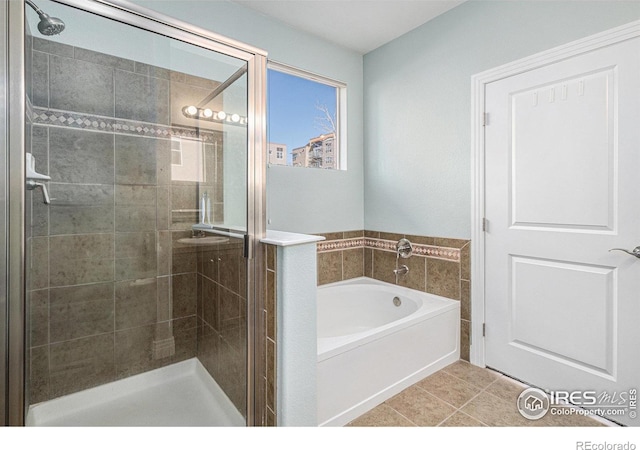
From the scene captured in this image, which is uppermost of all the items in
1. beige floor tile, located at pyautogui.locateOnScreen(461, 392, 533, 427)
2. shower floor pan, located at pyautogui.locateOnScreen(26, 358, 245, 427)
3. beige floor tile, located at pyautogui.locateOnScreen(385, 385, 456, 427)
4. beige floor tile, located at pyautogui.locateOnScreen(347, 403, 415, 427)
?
shower floor pan, located at pyautogui.locateOnScreen(26, 358, 245, 427)

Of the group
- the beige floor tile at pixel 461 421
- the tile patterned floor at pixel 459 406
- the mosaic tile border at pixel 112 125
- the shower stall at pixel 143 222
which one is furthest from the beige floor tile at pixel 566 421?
the mosaic tile border at pixel 112 125

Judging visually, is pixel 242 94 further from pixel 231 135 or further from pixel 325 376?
pixel 325 376

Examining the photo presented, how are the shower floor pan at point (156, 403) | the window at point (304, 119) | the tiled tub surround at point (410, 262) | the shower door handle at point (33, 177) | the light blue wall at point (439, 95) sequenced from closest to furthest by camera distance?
1. the shower door handle at point (33, 177)
2. the shower floor pan at point (156, 403)
3. the light blue wall at point (439, 95)
4. the tiled tub surround at point (410, 262)
5. the window at point (304, 119)

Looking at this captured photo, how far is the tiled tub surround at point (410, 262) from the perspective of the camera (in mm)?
2268

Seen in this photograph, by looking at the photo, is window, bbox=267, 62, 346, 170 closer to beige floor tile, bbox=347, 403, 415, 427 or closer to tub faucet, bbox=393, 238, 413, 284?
tub faucet, bbox=393, 238, 413, 284

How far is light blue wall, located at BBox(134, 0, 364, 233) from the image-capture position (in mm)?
2162

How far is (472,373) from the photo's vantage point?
211cm

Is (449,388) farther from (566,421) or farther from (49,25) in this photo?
(49,25)

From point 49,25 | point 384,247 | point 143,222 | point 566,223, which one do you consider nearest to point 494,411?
point 566,223

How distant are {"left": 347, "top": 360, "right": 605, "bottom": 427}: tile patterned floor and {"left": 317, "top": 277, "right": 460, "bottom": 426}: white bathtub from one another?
0.20ft

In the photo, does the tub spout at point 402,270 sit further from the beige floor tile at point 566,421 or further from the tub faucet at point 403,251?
the beige floor tile at point 566,421

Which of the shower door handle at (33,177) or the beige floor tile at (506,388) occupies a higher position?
the shower door handle at (33,177)

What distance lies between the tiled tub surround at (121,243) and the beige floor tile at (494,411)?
1234 mm

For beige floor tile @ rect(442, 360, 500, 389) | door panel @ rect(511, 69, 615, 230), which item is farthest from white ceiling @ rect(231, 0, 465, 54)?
beige floor tile @ rect(442, 360, 500, 389)
